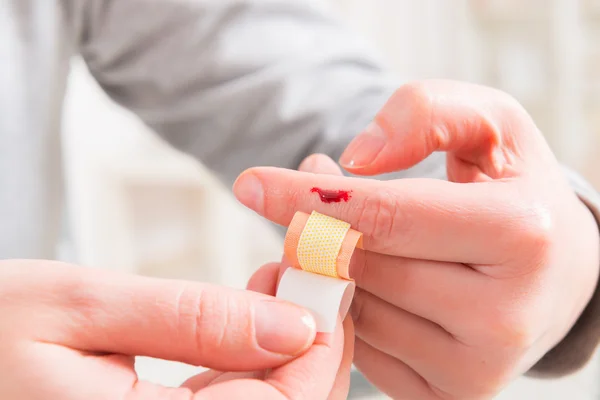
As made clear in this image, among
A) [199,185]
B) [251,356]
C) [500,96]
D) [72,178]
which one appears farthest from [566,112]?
[251,356]

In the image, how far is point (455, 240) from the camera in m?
0.46

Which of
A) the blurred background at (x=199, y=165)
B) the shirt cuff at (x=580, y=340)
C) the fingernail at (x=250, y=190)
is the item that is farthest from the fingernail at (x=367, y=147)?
the blurred background at (x=199, y=165)

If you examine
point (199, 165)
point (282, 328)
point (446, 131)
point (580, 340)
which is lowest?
point (199, 165)

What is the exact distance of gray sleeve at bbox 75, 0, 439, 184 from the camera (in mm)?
750

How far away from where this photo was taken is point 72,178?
2021mm

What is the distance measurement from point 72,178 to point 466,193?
179 cm

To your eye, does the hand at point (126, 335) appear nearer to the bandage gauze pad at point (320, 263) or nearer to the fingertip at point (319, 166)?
the bandage gauze pad at point (320, 263)

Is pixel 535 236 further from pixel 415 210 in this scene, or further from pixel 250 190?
pixel 250 190

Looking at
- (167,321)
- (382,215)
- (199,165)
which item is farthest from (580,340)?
(199,165)

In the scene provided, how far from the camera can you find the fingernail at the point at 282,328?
1.37 feet

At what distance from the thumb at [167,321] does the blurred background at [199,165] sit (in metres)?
1.57

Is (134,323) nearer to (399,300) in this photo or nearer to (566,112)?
(399,300)

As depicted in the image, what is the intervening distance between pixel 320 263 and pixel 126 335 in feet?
0.48

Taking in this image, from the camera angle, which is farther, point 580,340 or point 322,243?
point 580,340
